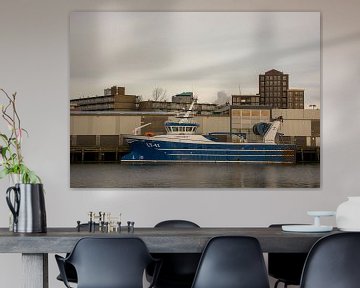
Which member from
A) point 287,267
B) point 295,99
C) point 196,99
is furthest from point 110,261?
point 295,99

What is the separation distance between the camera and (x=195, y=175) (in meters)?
6.38

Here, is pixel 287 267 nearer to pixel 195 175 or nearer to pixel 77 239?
pixel 195 175

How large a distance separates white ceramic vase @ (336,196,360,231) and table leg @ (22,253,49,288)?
5.42 feet

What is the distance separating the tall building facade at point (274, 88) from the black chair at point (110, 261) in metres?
2.72

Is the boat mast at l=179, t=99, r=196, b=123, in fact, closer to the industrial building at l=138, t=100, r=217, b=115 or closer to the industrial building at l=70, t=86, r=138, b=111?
the industrial building at l=138, t=100, r=217, b=115

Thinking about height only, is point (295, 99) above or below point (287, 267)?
above

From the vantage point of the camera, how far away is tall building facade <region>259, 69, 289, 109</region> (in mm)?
6426

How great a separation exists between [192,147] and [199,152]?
71mm

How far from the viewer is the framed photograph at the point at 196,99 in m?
6.37

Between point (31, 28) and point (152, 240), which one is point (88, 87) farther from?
point (152, 240)

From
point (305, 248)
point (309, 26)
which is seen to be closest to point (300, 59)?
point (309, 26)

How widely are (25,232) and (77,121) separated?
222 centimetres

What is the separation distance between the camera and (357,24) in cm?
644

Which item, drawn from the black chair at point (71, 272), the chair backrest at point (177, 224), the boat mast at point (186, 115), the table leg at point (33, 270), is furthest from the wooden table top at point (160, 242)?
the boat mast at point (186, 115)
